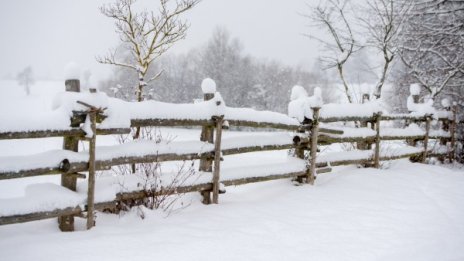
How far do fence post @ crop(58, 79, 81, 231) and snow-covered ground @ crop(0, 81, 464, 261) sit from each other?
0.13m

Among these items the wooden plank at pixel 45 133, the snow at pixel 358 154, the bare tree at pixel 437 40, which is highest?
the bare tree at pixel 437 40

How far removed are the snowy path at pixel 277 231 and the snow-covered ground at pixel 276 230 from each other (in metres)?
0.01

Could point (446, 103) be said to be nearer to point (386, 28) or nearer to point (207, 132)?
point (386, 28)

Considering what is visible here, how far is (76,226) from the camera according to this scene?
4258 millimetres

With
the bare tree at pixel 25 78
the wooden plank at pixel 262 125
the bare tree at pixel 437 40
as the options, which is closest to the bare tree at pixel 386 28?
the bare tree at pixel 437 40

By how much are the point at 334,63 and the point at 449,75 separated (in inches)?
131

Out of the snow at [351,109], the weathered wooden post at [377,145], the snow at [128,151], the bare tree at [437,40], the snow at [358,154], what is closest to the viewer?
the snow at [128,151]

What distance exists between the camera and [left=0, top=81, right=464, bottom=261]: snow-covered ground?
3.60 meters

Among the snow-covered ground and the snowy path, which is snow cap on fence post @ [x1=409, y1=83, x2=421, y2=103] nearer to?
the snow-covered ground

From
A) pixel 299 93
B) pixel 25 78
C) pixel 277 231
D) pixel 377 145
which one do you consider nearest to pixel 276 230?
pixel 277 231

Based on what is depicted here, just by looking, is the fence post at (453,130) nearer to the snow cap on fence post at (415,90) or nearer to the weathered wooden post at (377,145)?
the snow cap on fence post at (415,90)

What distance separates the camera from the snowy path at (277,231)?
360 centimetres

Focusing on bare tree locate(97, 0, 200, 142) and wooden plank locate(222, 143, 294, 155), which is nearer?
wooden plank locate(222, 143, 294, 155)

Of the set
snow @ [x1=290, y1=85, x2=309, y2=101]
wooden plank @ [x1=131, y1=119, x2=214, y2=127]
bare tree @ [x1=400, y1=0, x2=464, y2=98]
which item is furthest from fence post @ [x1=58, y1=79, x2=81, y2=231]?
bare tree @ [x1=400, y1=0, x2=464, y2=98]
